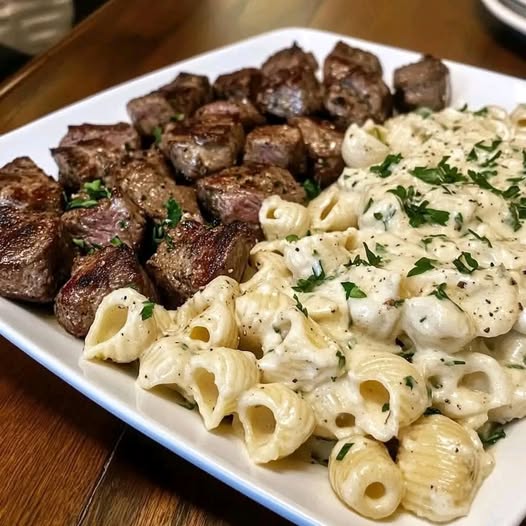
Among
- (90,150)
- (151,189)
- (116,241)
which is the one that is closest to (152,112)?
(90,150)

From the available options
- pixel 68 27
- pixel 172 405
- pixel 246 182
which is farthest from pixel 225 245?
pixel 68 27

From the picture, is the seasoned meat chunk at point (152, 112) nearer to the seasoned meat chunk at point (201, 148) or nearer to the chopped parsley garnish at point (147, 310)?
the seasoned meat chunk at point (201, 148)

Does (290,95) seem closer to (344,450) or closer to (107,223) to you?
(107,223)

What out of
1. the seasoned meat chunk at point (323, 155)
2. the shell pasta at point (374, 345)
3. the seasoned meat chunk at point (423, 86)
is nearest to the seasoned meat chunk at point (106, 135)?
the seasoned meat chunk at point (323, 155)

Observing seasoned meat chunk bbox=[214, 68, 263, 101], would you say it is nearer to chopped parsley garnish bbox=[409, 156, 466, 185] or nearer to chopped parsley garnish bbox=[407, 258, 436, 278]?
chopped parsley garnish bbox=[409, 156, 466, 185]

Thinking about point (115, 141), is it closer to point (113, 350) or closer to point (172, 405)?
point (113, 350)

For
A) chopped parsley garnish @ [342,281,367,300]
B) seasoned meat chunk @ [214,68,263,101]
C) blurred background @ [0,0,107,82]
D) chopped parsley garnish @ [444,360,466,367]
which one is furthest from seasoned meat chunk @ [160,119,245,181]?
blurred background @ [0,0,107,82]
